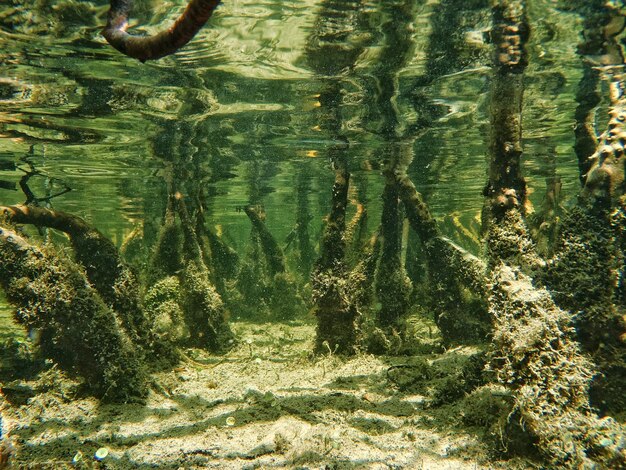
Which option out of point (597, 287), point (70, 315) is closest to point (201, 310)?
point (70, 315)

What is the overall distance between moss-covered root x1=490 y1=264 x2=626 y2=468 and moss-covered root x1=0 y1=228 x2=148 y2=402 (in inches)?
240

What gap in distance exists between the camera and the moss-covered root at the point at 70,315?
6613 millimetres

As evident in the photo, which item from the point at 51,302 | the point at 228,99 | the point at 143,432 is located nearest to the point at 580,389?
the point at 143,432

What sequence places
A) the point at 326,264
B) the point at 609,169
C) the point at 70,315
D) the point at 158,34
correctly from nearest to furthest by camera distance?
1. the point at 158,34
2. the point at 609,169
3. the point at 70,315
4. the point at 326,264

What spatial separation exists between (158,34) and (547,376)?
16.8ft

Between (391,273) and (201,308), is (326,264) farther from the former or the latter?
(201,308)

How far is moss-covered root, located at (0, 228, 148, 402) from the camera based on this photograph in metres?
6.61

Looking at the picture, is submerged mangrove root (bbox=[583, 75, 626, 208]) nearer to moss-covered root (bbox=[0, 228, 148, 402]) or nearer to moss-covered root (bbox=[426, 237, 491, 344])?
moss-covered root (bbox=[426, 237, 491, 344])

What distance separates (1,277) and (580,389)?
8782mm

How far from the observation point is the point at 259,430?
18.1 feet

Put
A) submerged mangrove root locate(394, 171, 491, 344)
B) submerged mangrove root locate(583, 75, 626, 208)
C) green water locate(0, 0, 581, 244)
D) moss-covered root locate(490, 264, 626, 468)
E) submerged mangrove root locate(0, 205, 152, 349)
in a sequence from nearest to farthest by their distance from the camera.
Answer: moss-covered root locate(490, 264, 626, 468) < submerged mangrove root locate(583, 75, 626, 208) < green water locate(0, 0, 581, 244) < submerged mangrove root locate(0, 205, 152, 349) < submerged mangrove root locate(394, 171, 491, 344)

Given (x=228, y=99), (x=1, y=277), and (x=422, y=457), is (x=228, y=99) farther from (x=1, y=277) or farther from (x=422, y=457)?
(x=422, y=457)

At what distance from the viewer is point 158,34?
2061mm

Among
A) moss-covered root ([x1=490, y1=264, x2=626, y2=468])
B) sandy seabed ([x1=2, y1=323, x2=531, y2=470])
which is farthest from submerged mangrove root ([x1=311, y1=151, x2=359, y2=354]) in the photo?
moss-covered root ([x1=490, y1=264, x2=626, y2=468])
